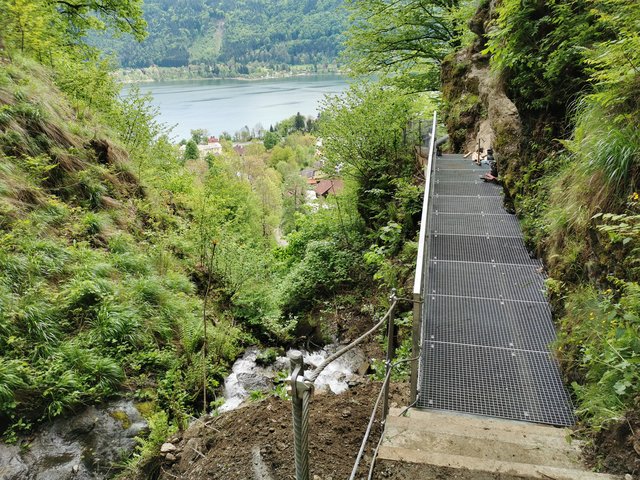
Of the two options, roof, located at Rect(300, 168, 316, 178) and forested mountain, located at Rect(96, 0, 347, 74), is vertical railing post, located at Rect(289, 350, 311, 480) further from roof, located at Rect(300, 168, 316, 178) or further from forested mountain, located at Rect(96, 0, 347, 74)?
forested mountain, located at Rect(96, 0, 347, 74)

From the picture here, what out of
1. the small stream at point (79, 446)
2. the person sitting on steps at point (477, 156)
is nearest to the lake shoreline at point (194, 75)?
the person sitting on steps at point (477, 156)

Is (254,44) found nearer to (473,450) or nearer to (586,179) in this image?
(586,179)

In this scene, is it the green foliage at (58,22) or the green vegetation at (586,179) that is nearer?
the green vegetation at (586,179)

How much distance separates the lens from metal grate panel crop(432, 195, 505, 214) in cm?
687

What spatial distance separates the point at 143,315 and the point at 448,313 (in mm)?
4753

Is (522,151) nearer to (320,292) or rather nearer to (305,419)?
(320,292)

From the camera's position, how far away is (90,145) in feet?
29.1

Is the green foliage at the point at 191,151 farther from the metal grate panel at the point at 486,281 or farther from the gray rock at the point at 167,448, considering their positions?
the gray rock at the point at 167,448

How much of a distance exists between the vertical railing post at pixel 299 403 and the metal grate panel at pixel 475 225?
528 centimetres

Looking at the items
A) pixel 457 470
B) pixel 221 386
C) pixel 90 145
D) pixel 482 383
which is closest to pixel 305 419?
pixel 457 470

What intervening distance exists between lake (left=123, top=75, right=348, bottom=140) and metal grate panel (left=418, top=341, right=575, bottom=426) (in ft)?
244

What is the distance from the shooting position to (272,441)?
131 inches

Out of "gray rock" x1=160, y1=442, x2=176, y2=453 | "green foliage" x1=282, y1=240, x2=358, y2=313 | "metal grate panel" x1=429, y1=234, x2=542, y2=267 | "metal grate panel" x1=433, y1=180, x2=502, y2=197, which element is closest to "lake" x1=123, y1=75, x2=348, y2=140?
"green foliage" x1=282, y1=240, x2=358, y2=313

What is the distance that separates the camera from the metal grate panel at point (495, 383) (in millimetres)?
3461
